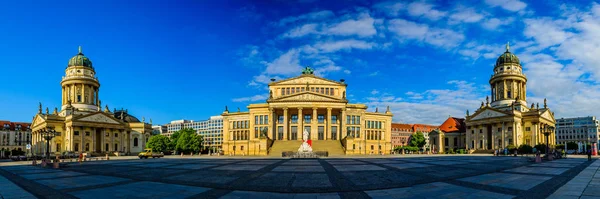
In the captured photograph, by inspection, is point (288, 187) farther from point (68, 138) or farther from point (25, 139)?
point (25, 139)

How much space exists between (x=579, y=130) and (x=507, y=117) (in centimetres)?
11078

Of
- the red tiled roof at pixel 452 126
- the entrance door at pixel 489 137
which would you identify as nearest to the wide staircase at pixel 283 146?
the entrance door at pixel 489 137

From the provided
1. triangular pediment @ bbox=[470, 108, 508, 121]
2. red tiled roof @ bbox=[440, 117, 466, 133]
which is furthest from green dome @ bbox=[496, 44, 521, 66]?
red tiled roof @ bbox=[440, 117, 466, 133]

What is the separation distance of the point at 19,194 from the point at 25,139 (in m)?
130

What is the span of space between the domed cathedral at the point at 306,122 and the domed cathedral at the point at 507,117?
2624 cm

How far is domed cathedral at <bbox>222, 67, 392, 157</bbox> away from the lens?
248 feet

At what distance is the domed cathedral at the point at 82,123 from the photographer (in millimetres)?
84125

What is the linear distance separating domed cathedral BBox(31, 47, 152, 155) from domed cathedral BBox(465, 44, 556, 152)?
9674 centimetres

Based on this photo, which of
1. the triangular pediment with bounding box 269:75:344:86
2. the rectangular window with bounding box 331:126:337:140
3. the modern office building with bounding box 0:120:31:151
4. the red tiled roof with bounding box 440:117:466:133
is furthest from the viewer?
the red tiled roof with bounding box 440:117:466:133

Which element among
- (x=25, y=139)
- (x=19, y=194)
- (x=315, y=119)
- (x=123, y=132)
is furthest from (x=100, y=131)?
(x=19, y=194)

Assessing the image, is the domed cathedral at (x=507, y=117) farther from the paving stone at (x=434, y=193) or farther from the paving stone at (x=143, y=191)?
the paving stone at (x=143, y=191)

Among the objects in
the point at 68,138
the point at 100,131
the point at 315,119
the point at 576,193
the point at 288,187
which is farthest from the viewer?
the point at 100,131

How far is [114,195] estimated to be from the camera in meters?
13.2

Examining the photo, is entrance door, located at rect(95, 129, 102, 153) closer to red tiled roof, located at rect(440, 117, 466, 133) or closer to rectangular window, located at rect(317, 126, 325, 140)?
rectangular window, located at rect(317, 126, 325, 140)
